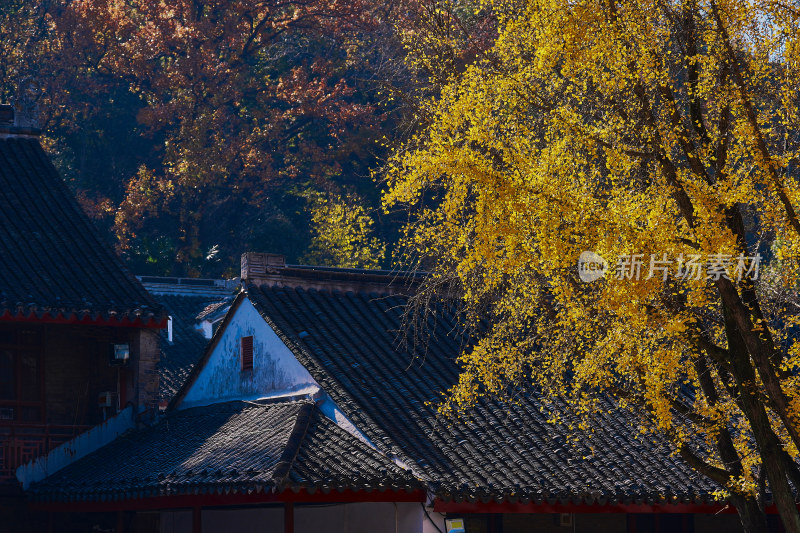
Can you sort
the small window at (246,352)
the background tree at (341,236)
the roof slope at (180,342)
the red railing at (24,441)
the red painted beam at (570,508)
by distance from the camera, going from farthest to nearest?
the background tree at (341,236)
the roof slope at (180,342)
the small window at (246,352)
the red railing at (24,441)
the red painted beam at (570,508)

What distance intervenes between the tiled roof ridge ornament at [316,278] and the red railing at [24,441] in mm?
3735

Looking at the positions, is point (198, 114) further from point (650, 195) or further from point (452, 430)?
point (650, 195)

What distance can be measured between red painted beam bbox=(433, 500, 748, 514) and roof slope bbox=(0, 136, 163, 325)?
6131 mm

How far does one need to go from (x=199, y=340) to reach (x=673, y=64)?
18.2 meters

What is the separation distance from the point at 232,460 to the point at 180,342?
495 inches

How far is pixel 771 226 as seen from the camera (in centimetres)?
1133

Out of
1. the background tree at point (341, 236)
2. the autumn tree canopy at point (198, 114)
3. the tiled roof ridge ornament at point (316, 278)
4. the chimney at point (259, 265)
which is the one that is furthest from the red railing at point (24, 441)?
the background tree at point (341, 236)

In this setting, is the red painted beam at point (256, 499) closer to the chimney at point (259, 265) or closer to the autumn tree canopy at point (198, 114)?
the chimney at point (259, 265)

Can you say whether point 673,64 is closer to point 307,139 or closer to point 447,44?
point 447,44

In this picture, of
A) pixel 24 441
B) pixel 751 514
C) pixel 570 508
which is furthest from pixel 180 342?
pixel 751 514

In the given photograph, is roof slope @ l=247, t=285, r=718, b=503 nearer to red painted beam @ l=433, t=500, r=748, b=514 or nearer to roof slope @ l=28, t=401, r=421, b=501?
red painted beam @ l=433, t=500, r=748, b=514

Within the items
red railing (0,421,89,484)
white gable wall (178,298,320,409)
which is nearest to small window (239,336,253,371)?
white gable wall (178,298,320,409)

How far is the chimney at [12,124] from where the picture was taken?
21031 millimetres

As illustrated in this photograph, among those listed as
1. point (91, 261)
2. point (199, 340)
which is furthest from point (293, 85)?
point (91, 261)
